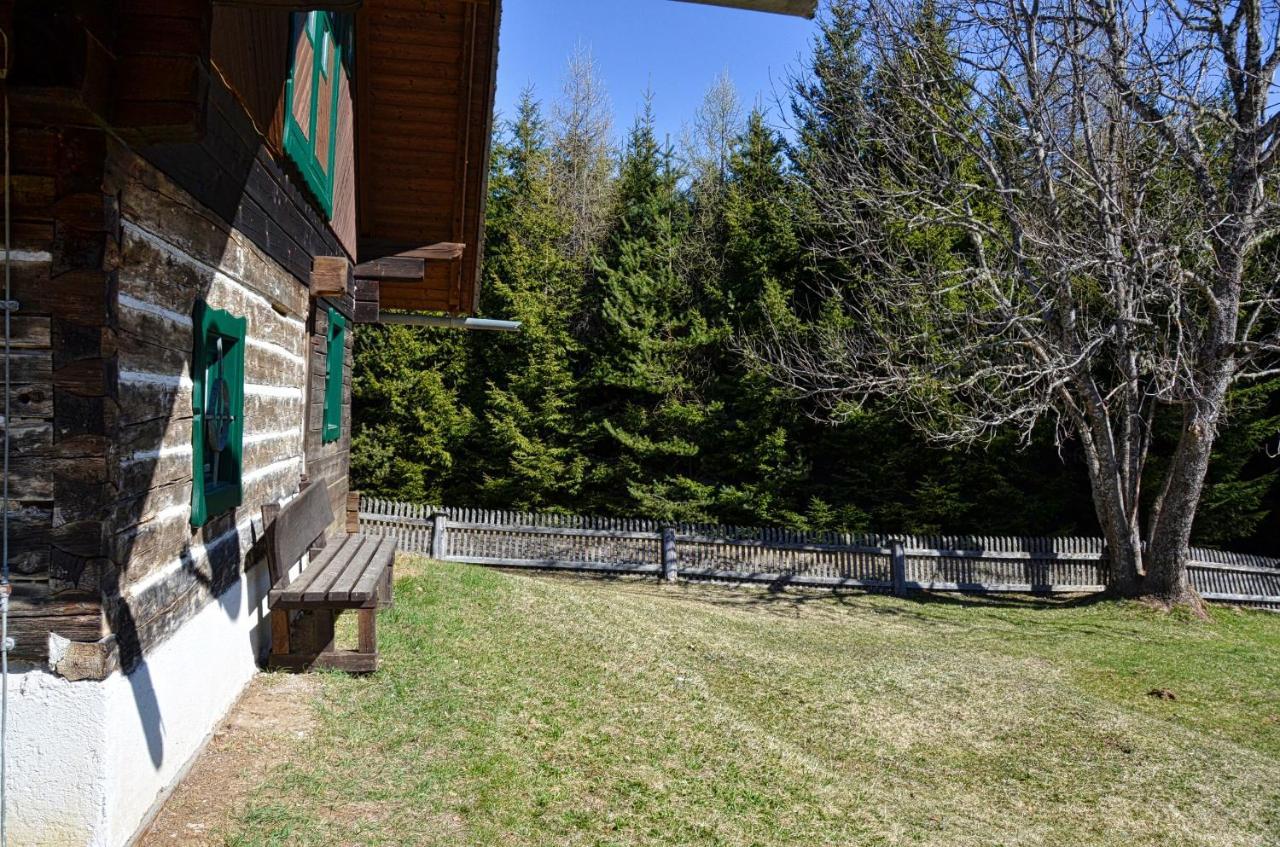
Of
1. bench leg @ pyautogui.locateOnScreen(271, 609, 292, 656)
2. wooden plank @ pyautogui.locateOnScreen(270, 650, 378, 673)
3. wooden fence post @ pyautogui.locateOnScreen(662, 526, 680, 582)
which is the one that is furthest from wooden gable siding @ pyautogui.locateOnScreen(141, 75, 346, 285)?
wooden fence post @ pyautogui.locateOnScreen(662, 526, 680, 582)

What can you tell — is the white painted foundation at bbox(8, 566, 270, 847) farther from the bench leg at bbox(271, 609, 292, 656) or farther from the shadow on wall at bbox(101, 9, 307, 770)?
the bench leg at bbox(271, 609, 292, 656)

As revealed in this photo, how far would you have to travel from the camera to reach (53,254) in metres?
3.19

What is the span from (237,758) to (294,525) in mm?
1850

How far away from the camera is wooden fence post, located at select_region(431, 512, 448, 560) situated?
17.1m

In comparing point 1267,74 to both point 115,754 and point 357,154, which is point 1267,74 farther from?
point 115,754

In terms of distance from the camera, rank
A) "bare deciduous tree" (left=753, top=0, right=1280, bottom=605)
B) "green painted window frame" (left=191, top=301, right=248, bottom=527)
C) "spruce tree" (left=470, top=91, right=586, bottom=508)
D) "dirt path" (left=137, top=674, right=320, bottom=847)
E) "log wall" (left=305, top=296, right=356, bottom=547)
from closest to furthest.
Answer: "dirt path" (left=137, top=674, right=320, bottom=847)
"green painted window frame" (left=191, top=301, right=248, bottom=527)
"log wall" (left=305, top=296, right=356, bottom=547)
"bare deciduous tree" (left=753, top=0, right=1280, bottom=605)
"spruce tree" (left=470, top=91, right=586, bottom=508)

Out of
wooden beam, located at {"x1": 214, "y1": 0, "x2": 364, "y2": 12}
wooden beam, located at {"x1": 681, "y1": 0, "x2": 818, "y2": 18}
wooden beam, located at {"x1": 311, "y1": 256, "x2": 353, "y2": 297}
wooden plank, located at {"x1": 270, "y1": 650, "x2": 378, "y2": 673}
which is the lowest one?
wooden plank, located at {"x1": 270, "y1": 650, "x2": 378, "y2": 673}

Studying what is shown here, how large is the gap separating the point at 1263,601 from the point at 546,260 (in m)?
16.5

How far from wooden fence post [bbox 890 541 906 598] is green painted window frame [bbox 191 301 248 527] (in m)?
13.4

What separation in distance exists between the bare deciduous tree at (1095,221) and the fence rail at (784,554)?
5.17ft

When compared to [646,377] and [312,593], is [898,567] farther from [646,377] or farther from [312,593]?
[312,593]

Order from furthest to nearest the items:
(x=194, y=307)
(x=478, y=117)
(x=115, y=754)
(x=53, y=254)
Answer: (x=478, y=117) < (x=194, y=307) < (x=115, y=754) < (x=53, y=254)

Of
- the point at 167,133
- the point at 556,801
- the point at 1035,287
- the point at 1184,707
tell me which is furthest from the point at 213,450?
the point at 1035,287

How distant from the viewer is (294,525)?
6195 mm
